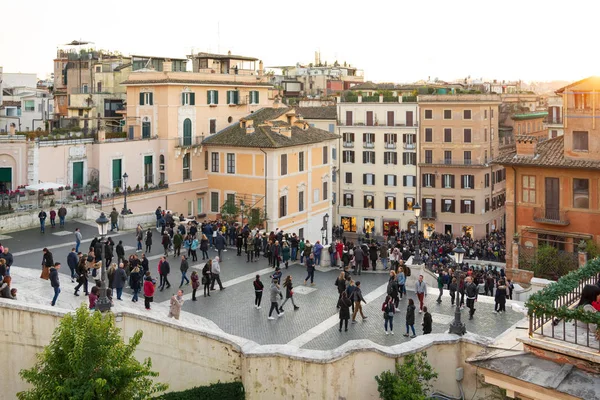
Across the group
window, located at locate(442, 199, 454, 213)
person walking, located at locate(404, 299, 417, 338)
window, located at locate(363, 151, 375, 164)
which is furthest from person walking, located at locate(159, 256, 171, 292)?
window, located at locate(363, 151, 375, 164)

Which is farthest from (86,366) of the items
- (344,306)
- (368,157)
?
(368,157)

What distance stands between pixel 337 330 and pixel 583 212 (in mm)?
16088

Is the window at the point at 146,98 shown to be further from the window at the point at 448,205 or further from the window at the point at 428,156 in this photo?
the window at the point at 448,205

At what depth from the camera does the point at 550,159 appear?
31.9 metres

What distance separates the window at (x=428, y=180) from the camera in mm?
62653

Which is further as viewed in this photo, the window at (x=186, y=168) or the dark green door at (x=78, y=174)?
the window at (x=186, y=168)

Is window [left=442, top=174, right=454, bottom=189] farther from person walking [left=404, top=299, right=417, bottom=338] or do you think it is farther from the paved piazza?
person walking [left=404, top=299, right=417, bottom=338]

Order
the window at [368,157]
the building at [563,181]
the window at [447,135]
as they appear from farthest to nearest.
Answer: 1. the window at [368,157]
2. the window at [447,135]
3. the building at [563,181]

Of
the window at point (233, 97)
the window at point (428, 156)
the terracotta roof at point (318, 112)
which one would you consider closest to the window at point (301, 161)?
the window at point (233, 97)

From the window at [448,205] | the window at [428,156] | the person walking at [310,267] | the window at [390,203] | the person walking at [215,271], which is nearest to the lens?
the person walking at [215,271]

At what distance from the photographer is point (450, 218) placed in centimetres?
6184

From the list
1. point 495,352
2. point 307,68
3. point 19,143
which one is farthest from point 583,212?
point 307,68

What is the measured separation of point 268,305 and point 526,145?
16.2 m

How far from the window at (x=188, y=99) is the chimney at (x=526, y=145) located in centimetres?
2360
